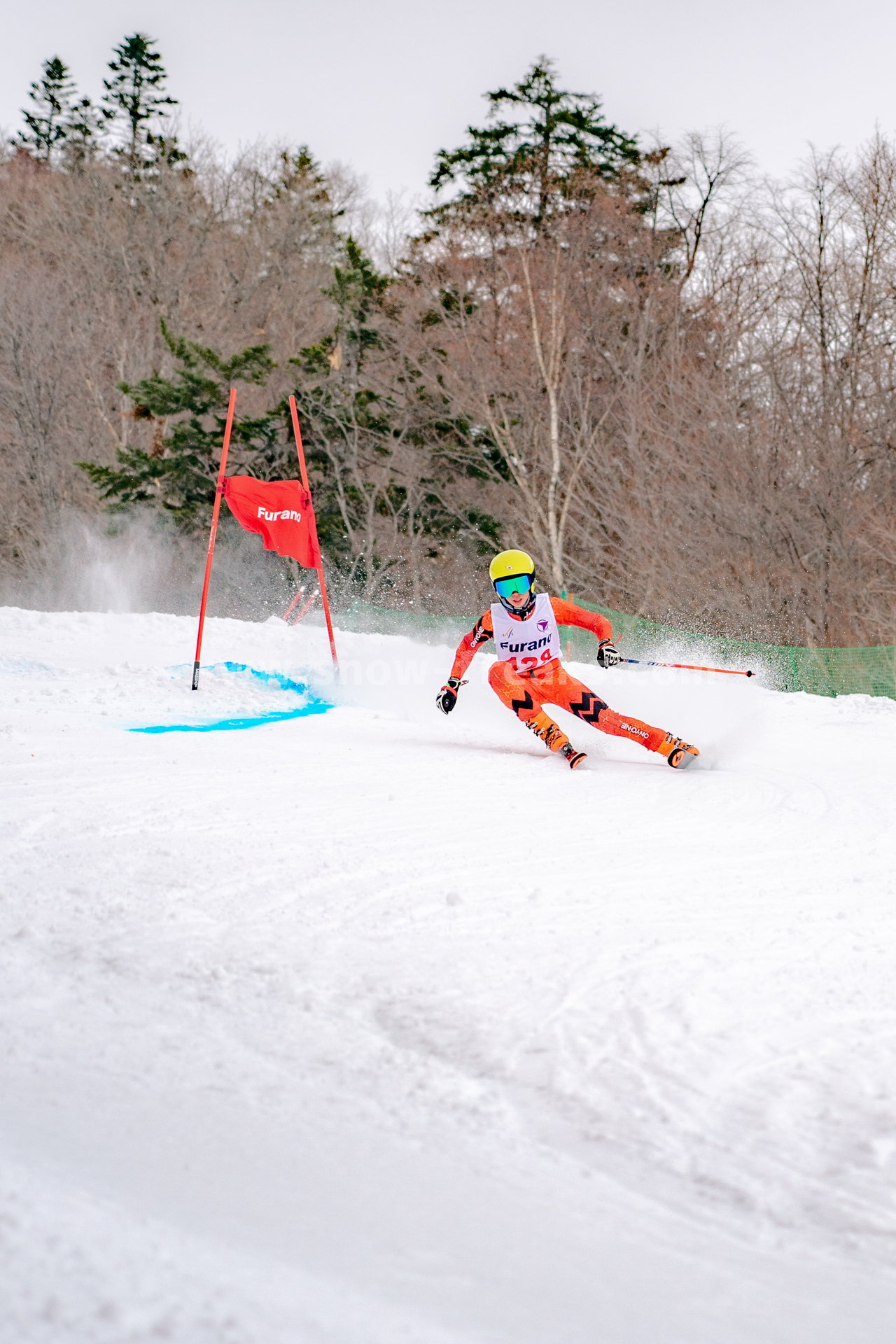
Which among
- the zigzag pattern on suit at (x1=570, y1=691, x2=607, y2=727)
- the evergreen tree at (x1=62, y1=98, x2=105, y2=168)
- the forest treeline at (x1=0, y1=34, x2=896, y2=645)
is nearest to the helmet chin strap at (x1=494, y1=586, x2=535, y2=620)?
the zigzag pattern on suit at (x1=570, y1=691, x2=607, y2=727)

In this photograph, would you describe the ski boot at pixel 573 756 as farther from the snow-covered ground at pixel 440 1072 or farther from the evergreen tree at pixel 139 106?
the evergreen tree at pixel 139 106

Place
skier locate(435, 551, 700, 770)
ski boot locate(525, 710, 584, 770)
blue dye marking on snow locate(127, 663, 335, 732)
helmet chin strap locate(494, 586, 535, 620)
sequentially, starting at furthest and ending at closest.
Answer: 1. blue dye marking on snow locate(127, 663, 335, 732)
2. helmet chin strap locate(494, 586, 535, 620)
3. skier locate(435, 551, 700, 770)
4. ski boot locate(525, 710, 584, 770)

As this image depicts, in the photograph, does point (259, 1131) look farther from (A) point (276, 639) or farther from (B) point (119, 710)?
Result: (A) point (276, 639)

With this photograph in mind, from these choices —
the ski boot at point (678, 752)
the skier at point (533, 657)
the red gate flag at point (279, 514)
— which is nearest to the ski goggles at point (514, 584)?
the skier at point (533, 657)

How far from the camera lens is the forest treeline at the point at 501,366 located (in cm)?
1970

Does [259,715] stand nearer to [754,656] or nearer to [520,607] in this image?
[520,607]

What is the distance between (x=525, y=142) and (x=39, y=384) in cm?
1309

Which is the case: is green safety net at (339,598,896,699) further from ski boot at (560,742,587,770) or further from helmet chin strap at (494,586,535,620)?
ski boot at (560,742,587,770)

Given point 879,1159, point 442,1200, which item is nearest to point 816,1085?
point 879,1159

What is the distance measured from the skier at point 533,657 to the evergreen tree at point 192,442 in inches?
652

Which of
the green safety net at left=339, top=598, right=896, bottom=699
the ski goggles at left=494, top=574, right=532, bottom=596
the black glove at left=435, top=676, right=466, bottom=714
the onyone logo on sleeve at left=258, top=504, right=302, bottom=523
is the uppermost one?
the onyone logo on sleeve at left=258, top=504, right=302, bottom=523

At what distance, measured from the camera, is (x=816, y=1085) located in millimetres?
2320

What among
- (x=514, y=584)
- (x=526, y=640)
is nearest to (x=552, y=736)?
(x=526, y=640)

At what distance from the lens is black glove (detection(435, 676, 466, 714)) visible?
25.6ft
